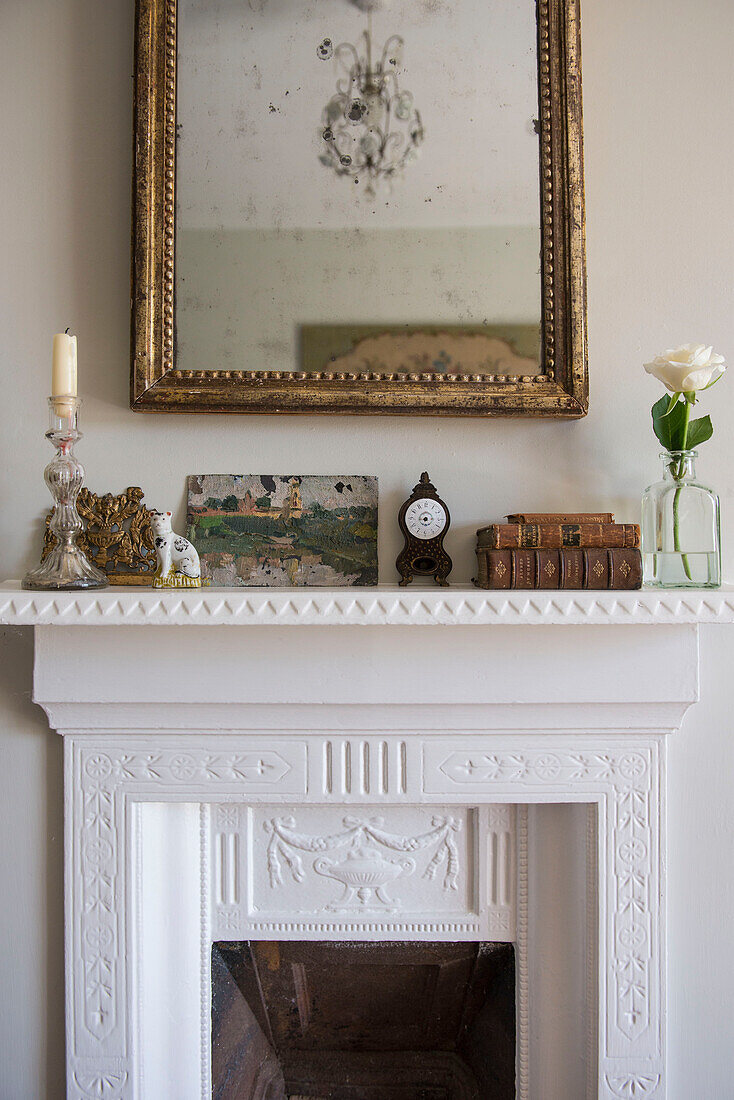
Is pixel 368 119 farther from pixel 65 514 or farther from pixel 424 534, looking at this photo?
pixel 65 514

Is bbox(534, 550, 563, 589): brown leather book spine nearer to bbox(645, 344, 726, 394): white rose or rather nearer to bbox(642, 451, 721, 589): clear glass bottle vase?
bbox(642, 451, 721, 589): clear glass bottle vase

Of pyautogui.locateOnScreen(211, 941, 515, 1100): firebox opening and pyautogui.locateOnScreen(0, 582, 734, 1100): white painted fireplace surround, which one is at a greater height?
pyautogui.locateOnScreen(0, 582, 734, 1100): white painted fireplace surround

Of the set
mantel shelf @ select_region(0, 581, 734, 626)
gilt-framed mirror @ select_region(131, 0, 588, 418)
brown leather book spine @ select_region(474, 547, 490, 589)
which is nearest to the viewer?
mantel shelf @ select_region(0, 581, 734, 626)

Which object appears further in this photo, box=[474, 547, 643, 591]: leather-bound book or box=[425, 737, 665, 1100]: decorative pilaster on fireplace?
box=[425, 737, 665, 1100]: decorative pilaster on fireplace

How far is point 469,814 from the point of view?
1.37m

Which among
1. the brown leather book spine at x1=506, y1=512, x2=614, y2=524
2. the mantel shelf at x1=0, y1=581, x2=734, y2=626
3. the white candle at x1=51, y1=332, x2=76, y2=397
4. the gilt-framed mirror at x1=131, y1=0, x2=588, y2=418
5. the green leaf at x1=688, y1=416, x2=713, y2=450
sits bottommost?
the mantel shelf at x1=0, y1=581, x2=734, y2=626

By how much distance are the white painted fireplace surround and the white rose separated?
0.40 metres

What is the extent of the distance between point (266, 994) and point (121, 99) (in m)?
1.71

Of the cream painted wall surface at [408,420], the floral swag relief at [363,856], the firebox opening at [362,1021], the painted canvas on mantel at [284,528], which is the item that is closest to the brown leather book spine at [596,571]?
the cream painted wall surface at [408,420]

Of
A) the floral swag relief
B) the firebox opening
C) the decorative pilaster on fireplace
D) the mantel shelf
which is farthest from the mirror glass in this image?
the firebox opening

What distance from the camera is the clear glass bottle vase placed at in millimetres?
1196

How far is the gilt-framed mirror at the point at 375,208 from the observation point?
1.30 m

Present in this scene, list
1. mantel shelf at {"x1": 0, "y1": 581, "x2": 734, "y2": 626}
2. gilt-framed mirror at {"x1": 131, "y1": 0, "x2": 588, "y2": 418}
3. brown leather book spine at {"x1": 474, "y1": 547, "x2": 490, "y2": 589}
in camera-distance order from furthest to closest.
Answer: gilt-framed mirror at {"x1": 131, "y1": 0, "x2": 588, "y2": 418}, brown leather book spine at {"x1": 474, "y1": 547, "x2": 490, "y2": 589}, mantel shelf at {"x1": 0, "y1": 581, "x2": 734, "y2": 626}

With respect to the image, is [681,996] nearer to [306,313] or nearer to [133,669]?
[133,669]
